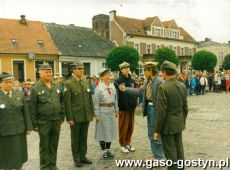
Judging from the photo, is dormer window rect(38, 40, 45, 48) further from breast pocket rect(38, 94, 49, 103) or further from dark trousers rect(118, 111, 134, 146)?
breast pocket rect(38, 94, 49, 103)

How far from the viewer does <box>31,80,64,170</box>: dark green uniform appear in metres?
6.56

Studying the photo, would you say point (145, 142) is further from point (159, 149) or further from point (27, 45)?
point (27, 45)

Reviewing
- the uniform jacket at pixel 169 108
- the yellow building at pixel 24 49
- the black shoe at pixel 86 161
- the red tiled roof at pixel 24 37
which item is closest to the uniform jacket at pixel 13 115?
the black shoe at pixel 86 161

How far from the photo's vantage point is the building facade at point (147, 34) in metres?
47.8

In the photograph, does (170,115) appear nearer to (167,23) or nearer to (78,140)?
(78,140)

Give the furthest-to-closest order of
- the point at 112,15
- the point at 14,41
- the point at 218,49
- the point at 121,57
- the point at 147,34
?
1. the point at 218,49
2. the point at 147,34
3. the point at 112,15
4. the point at 121,57
5. the point at 14,41

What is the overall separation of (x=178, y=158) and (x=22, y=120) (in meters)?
2.62

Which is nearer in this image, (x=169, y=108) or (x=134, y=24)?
(x=169, y=108)

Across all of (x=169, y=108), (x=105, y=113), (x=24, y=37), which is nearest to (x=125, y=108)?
(x=105, y=113)

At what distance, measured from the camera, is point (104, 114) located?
7797 millimetres

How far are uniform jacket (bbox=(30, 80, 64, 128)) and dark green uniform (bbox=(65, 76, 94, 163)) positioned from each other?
0.49 m

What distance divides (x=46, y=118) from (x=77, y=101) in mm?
923

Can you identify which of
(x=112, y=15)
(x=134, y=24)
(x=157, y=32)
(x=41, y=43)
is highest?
(x=112, y=15)

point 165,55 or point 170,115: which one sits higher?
point 165,55
